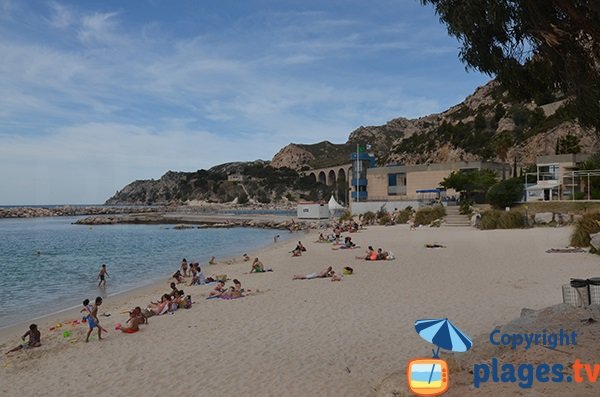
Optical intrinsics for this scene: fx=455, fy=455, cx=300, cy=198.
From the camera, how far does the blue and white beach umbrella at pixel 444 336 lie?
14.4 ft

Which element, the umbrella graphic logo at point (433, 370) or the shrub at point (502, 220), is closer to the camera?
the umbrella graphic logo at point (433, 370)

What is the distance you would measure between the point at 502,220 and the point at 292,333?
904 inches

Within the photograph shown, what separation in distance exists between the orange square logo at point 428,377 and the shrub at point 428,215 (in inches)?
1300

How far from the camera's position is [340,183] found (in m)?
138

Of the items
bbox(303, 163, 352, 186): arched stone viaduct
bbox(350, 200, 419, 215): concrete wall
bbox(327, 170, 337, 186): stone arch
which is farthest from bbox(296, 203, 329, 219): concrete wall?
bbox(327, 170, 337, 186): stone arch

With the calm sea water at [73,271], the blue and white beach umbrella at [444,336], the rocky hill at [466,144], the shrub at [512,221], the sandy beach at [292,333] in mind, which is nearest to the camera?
the blue and white beach umbrella at [444,336]

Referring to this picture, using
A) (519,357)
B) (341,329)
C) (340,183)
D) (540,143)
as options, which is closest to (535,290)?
(341,329)

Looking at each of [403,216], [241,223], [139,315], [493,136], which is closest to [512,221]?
[403,216]

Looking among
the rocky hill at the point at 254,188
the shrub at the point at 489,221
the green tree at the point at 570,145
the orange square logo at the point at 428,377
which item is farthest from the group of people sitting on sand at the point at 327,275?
the rocky hill at the point at 254,188

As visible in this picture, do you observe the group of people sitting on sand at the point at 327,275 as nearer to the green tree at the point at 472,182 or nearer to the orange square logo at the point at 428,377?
the orange square logo at the point at 428,377

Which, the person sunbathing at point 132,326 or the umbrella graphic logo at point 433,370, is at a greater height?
the umbrella graphic logo at point 433,370

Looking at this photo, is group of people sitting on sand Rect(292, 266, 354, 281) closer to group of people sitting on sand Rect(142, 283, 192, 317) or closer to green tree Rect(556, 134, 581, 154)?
group of people sitting on sand Rect(142, 283, 192, 317)

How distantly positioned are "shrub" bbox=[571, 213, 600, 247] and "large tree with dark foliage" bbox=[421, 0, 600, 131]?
1345cm

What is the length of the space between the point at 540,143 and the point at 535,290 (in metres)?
57.6
